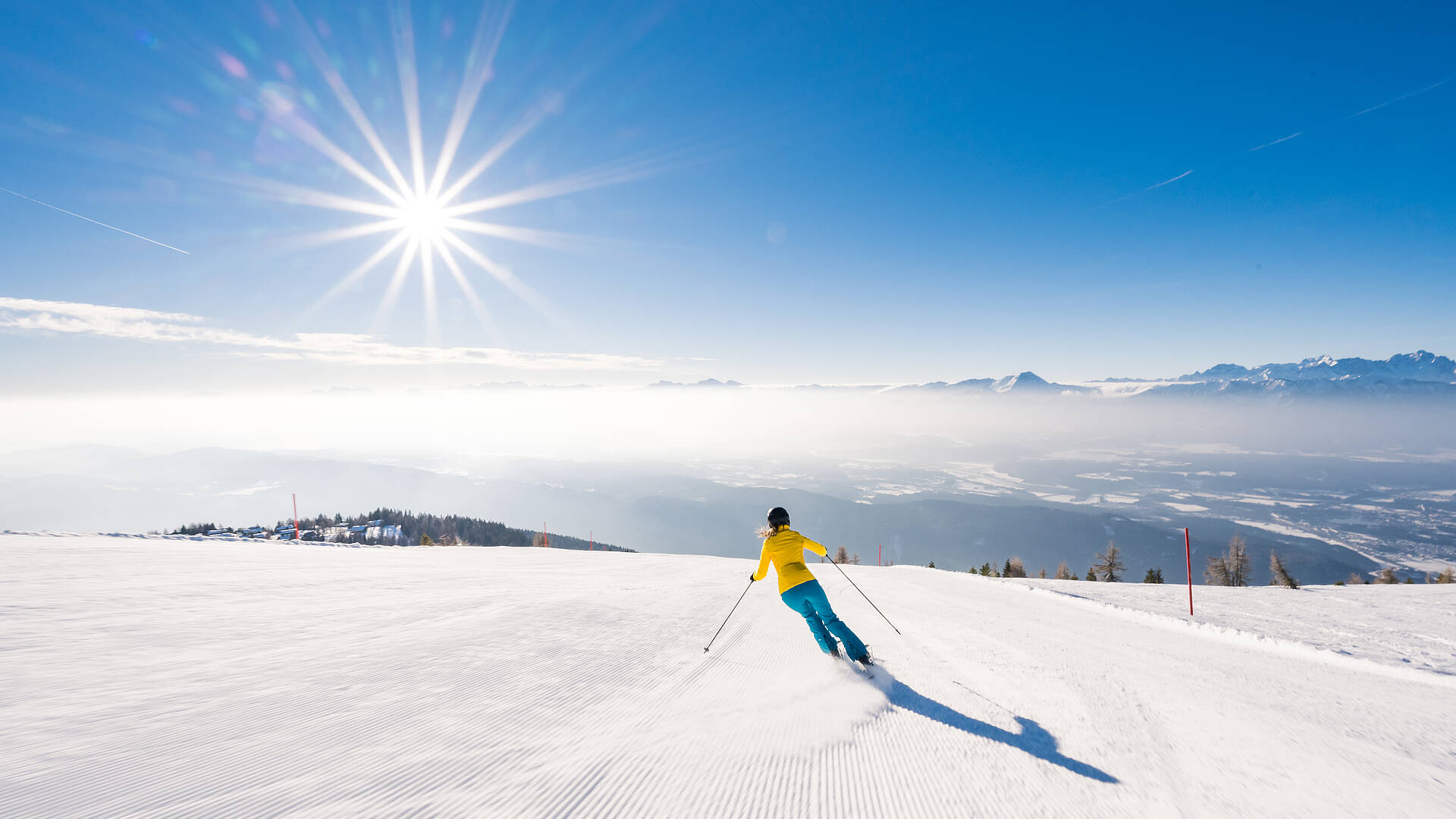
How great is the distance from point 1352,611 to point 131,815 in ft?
55.9

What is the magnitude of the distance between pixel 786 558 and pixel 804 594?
41 cm

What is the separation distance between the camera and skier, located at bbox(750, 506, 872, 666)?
5359mm

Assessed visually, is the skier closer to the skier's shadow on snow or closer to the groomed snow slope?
the groomed snow slope

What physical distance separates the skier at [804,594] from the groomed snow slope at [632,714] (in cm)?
41

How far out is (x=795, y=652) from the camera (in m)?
5.99

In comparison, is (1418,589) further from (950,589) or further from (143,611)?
(143,611)

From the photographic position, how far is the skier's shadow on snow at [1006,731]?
3.53 m

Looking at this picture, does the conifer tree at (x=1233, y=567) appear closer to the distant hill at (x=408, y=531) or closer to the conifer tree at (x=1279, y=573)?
the conifer tree at (x=1279, y=573)

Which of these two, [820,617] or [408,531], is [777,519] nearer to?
[820,617]

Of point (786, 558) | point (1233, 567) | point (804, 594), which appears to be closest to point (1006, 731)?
point (804, 594)

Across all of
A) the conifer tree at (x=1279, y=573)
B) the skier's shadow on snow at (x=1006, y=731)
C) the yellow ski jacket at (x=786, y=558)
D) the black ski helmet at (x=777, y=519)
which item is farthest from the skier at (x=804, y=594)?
the conifer tree at (x=1279, y=573)

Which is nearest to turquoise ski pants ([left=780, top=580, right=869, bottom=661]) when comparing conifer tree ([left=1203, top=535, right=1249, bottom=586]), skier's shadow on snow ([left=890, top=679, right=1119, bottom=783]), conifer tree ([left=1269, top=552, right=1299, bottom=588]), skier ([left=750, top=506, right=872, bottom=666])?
skier ([left=750, top=506, right=872, bottom=666])

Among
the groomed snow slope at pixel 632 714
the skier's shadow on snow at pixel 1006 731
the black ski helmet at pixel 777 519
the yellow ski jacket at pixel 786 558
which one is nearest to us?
the groomed snow slope at pixel 632 714

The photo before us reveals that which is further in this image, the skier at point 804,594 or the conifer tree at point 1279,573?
the conifer tree at point 1279,573
